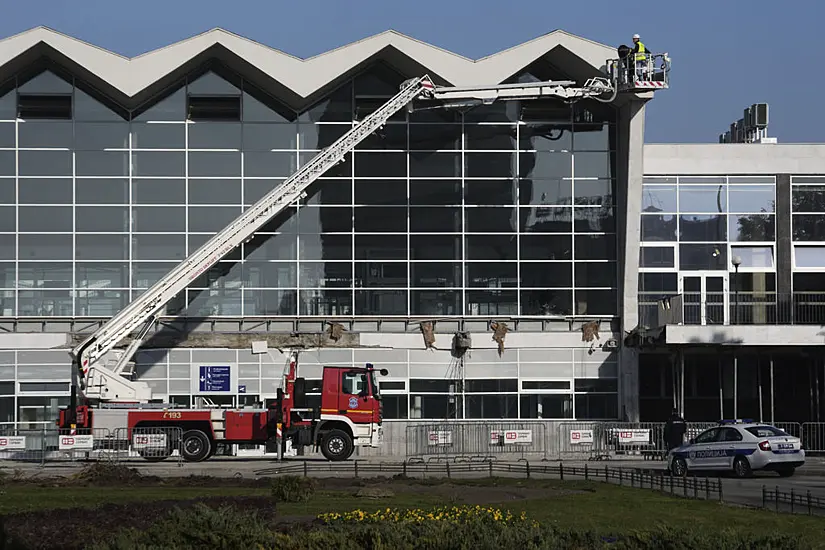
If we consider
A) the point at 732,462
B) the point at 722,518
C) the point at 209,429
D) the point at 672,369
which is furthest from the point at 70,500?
the point at 672,369

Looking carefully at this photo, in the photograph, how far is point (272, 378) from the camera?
4706 centimetres

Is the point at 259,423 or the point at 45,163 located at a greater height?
the point at 45,163

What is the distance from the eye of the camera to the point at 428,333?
47562 millimetres

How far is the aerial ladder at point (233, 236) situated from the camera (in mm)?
41062

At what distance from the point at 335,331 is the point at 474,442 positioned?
7.13 m

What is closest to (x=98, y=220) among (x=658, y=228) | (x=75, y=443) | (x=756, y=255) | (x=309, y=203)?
(x=309, y=203)

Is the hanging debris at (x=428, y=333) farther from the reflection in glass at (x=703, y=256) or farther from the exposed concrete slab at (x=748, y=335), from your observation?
the reflection in glass at (x=703, y=256)

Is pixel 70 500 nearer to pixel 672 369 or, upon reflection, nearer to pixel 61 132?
pixel 61 132

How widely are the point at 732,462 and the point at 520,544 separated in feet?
66.0

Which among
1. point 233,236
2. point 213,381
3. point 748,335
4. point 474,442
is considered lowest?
point 474,442

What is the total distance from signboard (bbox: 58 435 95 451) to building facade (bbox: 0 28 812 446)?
756 cm

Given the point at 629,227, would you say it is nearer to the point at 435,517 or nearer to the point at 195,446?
the point at 195,446

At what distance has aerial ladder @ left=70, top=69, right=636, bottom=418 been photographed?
4106 centimetres

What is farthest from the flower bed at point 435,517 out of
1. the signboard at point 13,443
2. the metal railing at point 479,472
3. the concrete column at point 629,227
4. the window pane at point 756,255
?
the window pane at point 756,255
